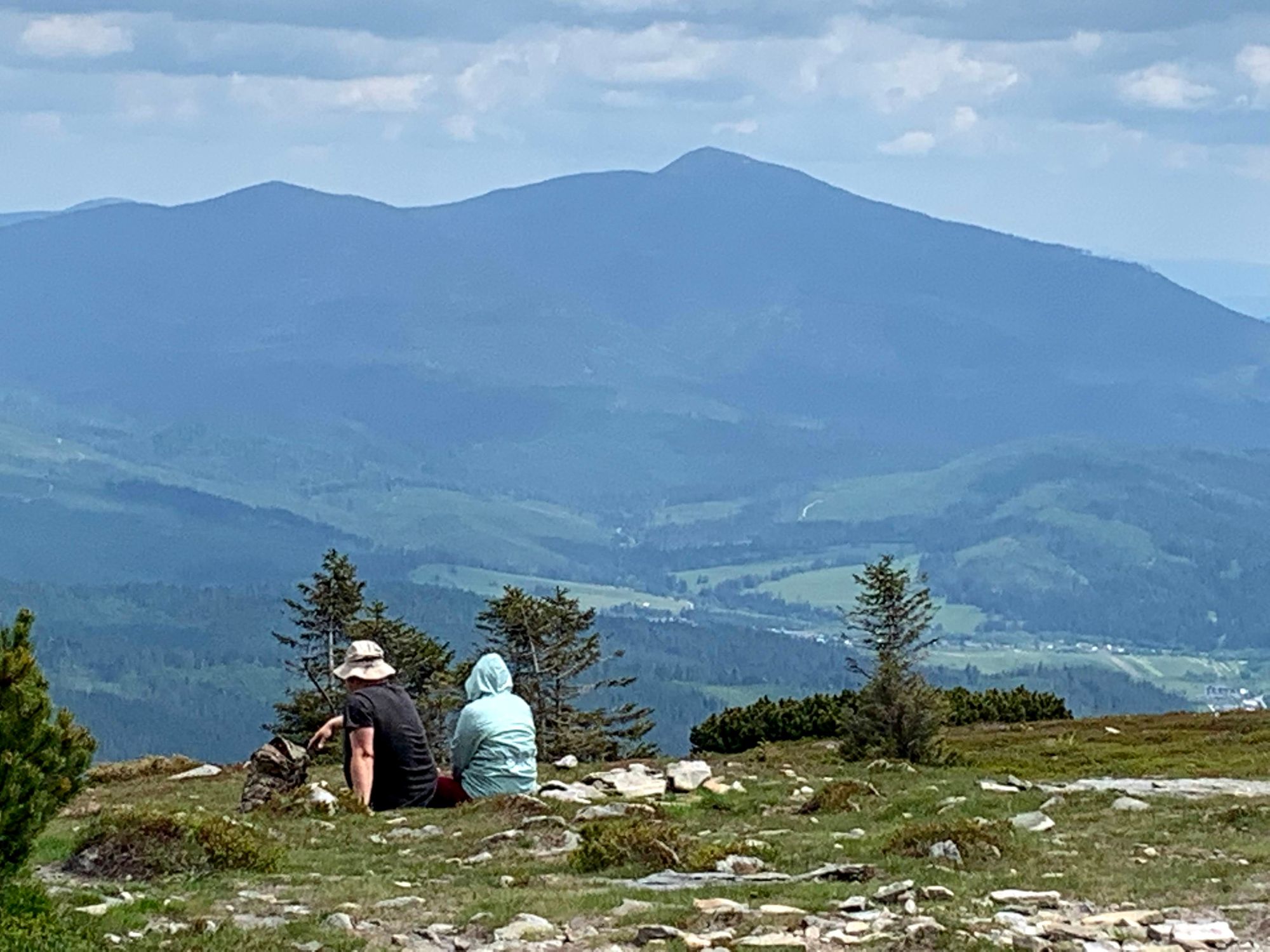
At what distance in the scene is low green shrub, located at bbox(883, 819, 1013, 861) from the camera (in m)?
18.5

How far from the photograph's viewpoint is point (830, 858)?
18922 millimetres

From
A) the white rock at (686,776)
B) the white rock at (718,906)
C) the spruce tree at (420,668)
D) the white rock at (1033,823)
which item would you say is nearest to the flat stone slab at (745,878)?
the white rock at (718,906)

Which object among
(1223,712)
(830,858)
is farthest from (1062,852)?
(1223,712)

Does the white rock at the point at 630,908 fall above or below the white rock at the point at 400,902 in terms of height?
above

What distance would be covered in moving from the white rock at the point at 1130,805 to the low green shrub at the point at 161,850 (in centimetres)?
1040

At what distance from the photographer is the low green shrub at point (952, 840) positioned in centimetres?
1850

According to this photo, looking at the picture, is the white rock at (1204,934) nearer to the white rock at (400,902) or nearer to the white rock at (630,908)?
the white rock at (630,908)

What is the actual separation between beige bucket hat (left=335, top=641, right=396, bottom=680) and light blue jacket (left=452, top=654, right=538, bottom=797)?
1.32 metres

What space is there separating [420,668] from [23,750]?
159 ft

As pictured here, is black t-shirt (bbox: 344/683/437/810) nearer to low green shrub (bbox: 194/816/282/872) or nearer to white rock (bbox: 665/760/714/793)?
white rock (bbox: 665/760/714/793)

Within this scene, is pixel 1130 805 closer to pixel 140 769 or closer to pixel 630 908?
pixel 630 908

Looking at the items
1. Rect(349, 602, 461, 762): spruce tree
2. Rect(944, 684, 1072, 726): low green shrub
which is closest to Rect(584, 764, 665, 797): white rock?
Rect(349, 602, 461, 762): spruce tree

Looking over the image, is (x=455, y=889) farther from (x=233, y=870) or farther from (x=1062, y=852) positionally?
(x=1062, y=852)

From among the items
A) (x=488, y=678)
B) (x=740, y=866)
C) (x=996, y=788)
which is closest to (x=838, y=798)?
(x=996, y=788)
